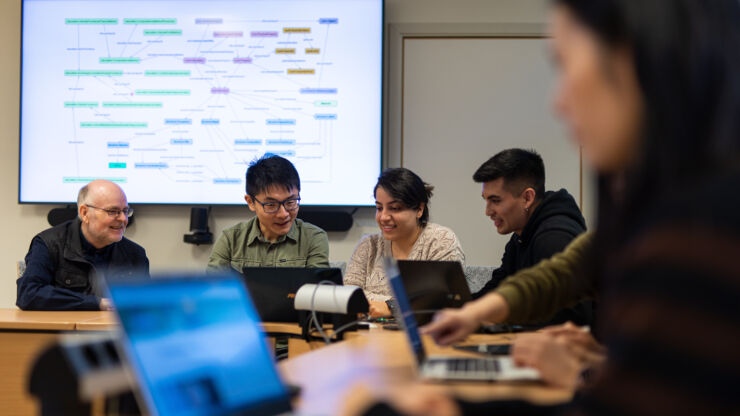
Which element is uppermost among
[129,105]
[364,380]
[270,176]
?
[129,105]

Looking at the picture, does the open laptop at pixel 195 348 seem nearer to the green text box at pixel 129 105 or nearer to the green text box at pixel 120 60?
the green text box at pixel 129 105

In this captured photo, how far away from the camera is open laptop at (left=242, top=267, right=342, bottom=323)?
2482mm

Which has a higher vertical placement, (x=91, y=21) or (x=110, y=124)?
(x=91, y=21)

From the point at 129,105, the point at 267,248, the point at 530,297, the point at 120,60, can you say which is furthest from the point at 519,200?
the point at 120,60

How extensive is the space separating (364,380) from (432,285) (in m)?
0.95

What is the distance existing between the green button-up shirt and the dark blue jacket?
18.7 inches

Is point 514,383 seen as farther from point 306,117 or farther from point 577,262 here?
point 306,117

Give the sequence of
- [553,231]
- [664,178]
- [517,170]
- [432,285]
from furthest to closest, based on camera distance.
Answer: [517,170]
[553,231]
[432,285]
[664,178]

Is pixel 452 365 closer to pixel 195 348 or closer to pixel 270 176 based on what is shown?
pixel 195 348

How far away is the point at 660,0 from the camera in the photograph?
67cm

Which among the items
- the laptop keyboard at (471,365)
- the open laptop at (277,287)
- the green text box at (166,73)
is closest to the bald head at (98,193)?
the green text box at (166,73)

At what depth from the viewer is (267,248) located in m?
3.38

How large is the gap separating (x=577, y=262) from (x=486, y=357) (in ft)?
1.18

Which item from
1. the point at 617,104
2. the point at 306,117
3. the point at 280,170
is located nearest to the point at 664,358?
the point at 617,104
